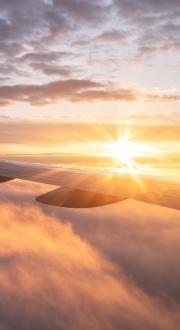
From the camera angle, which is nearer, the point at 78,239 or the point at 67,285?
the point at 67,285

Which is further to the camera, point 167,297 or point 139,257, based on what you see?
point 139,257

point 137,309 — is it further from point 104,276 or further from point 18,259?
point 18,259

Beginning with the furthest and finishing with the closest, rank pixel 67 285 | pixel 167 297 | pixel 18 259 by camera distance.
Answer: pixel 18 259 < pixel 67 285 < pixel 167 297

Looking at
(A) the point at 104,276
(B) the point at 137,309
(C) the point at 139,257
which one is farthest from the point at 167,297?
(C) the point at 139,257

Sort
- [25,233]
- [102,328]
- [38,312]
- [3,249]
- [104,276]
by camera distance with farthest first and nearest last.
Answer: [25,233] < [3,249] < [104,276] < [38,312] < [102,328]

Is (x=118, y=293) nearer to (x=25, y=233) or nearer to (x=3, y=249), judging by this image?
(x=3, y=249)

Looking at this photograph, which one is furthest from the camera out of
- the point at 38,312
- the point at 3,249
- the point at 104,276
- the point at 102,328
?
the point at 3,249

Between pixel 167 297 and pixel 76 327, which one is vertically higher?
pixel 167 297

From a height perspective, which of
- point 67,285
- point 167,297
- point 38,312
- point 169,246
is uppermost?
point 169,246

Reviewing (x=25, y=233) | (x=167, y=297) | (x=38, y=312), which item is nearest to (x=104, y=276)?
(x=167, y=297)
